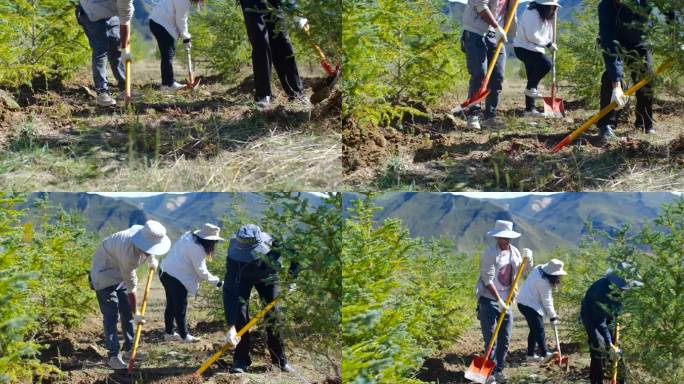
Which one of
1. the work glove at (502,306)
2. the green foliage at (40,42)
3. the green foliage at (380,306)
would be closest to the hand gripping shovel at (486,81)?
the green foliage at (380,306)

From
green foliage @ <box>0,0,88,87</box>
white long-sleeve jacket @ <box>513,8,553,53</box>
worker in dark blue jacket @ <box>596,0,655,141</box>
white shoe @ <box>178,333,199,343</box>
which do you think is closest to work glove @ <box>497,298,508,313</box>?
worker in dark blue jacket @ <box>596,0,655,141</box>

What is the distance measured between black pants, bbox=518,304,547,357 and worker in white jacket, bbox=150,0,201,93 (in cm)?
302

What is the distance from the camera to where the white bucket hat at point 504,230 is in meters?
6.09

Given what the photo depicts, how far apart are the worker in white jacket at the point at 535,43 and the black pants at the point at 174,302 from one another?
274 centimetres

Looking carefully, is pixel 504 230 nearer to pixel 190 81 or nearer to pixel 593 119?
pixel 593 119

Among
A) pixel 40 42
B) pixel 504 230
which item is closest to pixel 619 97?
pixel 504 230

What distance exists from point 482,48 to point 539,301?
1.82m

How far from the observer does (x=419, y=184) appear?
600 cm

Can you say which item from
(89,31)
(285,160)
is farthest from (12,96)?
(285,160)

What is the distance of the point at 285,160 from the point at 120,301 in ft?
4.90

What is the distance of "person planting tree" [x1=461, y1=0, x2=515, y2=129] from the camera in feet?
20.9

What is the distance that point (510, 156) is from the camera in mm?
6172

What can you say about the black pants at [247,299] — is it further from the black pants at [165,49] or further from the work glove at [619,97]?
the work glove at [619,97]

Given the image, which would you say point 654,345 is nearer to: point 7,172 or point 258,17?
point 258,17
